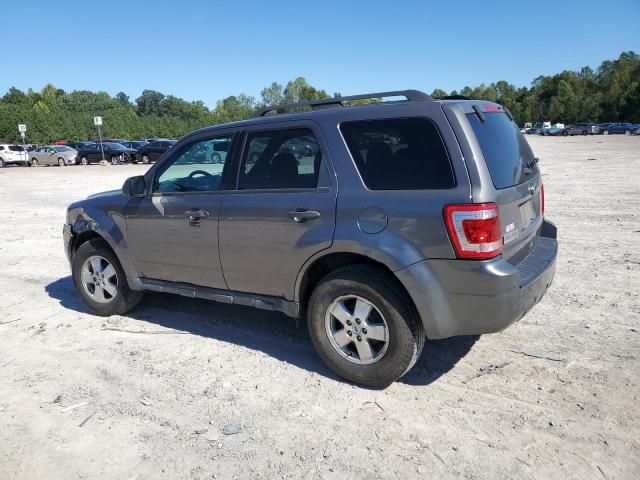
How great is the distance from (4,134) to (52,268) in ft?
181

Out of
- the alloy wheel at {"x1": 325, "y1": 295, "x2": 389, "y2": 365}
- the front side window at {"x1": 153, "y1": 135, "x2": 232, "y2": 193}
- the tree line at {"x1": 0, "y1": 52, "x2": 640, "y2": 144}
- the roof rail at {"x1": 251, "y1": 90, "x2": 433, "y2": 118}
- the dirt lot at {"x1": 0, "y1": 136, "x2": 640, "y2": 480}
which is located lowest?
the dirt lot at {"x1": 0, "y1": 136, "x2": 640, "y2": 480}

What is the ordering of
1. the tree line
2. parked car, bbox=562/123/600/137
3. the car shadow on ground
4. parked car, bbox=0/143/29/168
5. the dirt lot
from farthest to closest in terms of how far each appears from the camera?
1. parked car, bbox=562/123/600/137
2. the tree line
3. parked car, bbox=0/143/29/168
4. the car shadow on ground
5. the dirt lot

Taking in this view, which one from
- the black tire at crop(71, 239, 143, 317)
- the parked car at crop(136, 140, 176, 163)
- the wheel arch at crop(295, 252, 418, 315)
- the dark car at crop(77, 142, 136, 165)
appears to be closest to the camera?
the wheel arch at crop(295, 252, 418, 315)

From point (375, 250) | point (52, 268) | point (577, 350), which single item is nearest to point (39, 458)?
point (375, 250)

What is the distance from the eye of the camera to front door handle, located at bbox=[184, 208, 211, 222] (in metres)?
4.36

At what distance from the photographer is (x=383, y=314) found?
3531 millimetres

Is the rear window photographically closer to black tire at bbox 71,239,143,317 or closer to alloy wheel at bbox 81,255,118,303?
black tire at bbox 71,239,143,317

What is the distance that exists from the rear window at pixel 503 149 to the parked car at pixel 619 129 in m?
71.5

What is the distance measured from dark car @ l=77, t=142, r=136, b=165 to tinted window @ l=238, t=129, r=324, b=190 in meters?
36.8

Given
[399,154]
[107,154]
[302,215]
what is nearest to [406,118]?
[399,154]

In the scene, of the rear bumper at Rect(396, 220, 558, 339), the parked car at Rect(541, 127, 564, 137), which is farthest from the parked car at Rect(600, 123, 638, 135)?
the rear bumper at Rect(396, 220, 558, 339)

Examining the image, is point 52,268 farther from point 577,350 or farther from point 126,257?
point 577,350

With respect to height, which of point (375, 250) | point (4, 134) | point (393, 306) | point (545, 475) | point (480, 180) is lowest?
point (545, 475)

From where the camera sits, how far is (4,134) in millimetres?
53438
